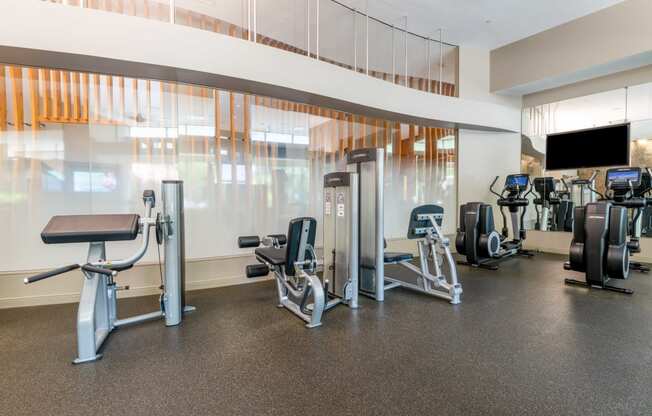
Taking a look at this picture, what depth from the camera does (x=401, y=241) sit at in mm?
5977

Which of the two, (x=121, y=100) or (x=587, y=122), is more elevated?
(x=587, y=122)

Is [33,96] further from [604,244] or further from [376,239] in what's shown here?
[604,244]

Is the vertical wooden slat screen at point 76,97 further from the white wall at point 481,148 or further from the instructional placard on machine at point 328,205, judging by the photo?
the white wall at point 481,148

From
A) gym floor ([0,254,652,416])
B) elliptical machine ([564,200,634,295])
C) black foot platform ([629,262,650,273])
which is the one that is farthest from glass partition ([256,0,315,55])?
black foot platform ([629,262,650,273])

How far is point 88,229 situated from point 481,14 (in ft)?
20.3

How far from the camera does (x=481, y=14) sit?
5.28 metres

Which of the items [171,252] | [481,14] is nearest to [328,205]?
[171,252]

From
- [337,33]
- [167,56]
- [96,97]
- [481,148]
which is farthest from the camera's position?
[481,148]

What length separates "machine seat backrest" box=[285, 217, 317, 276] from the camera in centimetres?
295

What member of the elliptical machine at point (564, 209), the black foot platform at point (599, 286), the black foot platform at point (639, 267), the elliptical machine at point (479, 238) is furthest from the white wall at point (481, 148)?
the black foot platform at point (599, 286)

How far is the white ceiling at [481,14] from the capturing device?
4961mm

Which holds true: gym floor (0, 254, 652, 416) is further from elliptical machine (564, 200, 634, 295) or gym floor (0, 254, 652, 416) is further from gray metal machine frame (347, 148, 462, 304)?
elliptical machine (564, 200, 634, 295)

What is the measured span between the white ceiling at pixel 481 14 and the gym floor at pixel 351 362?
14.6 ft

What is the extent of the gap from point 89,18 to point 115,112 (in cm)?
112
